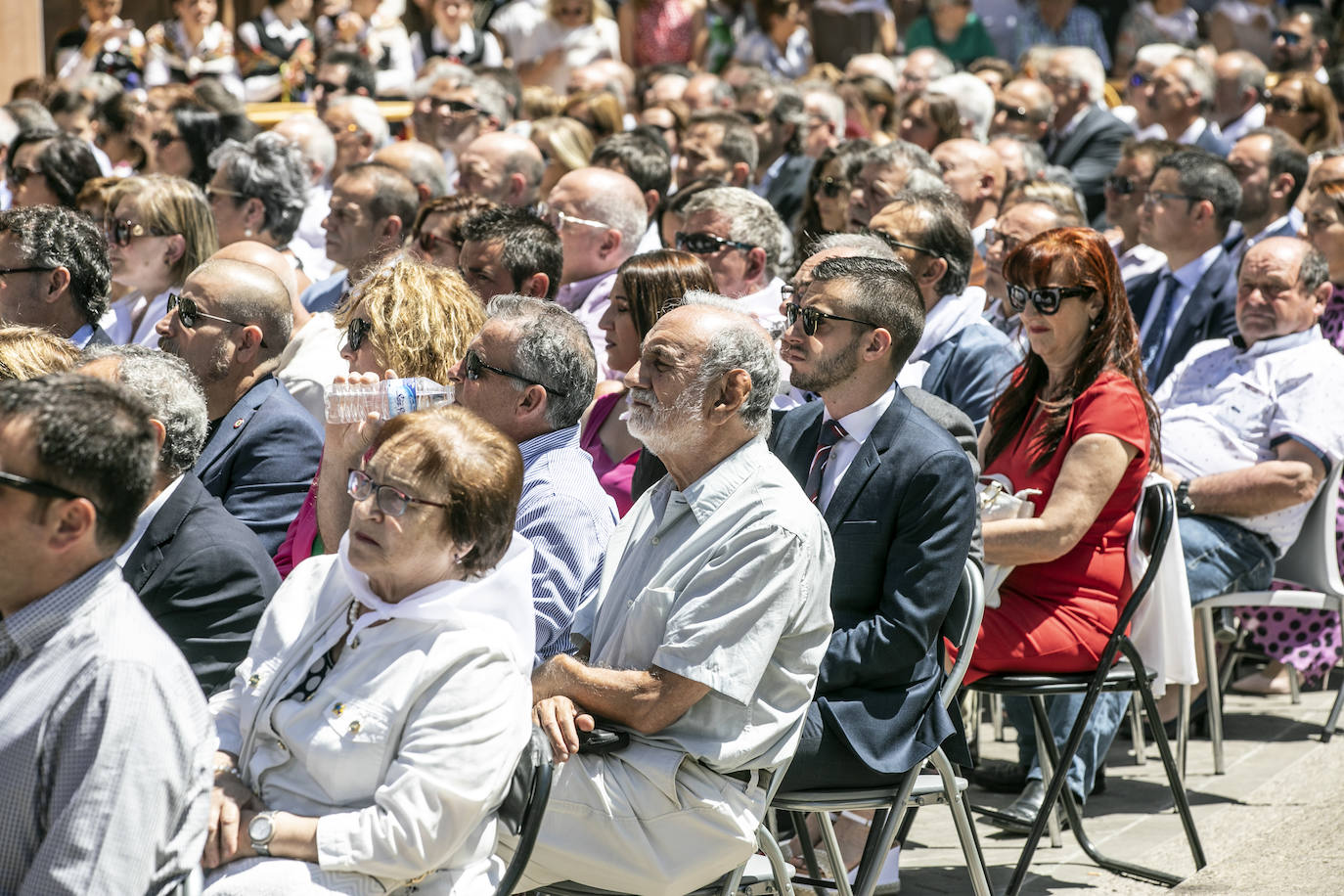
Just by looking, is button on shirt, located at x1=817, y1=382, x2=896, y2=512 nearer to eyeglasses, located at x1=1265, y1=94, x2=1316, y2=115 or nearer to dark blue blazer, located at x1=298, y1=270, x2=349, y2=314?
dark blue blazer, located at x1=298, y1=270, x2=349, y2=314

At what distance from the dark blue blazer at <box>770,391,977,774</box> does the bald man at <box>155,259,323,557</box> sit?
148cm

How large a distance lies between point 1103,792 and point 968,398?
134 cm

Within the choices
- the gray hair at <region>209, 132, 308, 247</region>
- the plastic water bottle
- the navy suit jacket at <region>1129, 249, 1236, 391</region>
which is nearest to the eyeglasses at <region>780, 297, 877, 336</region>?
the plastic water bottle

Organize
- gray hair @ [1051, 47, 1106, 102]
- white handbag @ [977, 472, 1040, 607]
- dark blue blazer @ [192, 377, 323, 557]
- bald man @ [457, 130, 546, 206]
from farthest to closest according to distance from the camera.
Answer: gray hair @ [1051, 47, 1106, 102] < bald man @ [457, 130, 546, 206] < white handbag @ [977, 472, 1040, 607] < dark blue blazer @ [192, 377, 323, 557]

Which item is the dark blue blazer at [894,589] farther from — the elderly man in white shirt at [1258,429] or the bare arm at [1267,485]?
the bare arm at [1267,485]

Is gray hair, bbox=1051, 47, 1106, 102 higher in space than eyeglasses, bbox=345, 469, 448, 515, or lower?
lower

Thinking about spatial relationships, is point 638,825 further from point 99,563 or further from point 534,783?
point 99,563

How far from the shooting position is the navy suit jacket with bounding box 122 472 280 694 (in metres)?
3.10

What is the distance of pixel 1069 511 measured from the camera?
4.07m

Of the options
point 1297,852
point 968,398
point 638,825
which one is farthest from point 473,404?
point 1297,852

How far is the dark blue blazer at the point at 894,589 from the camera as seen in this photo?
3.33 meters

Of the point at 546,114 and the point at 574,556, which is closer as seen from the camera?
the point at 574,556

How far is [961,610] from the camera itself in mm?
3453

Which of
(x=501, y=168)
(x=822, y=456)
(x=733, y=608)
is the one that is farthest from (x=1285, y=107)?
(x=733, y=608)
